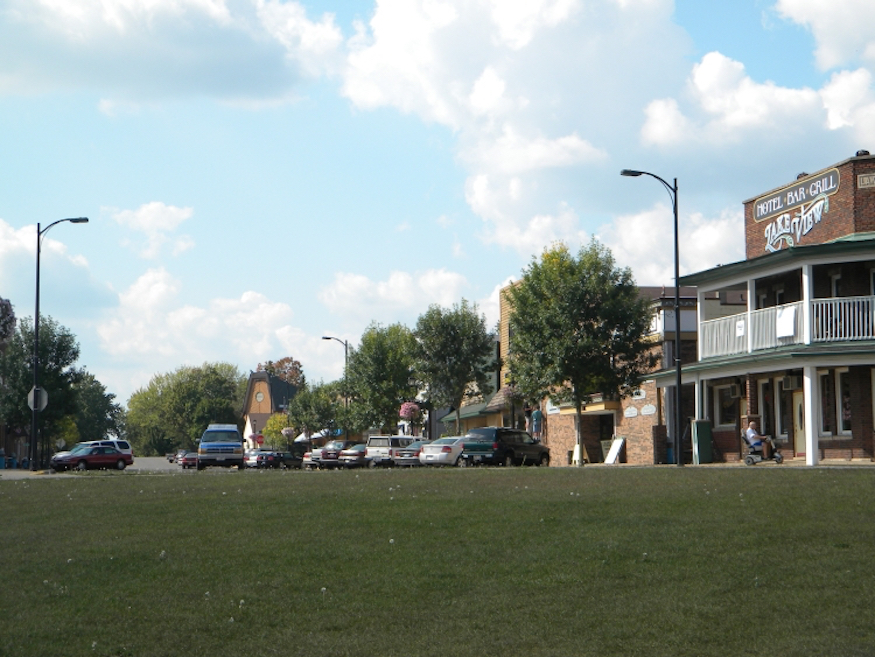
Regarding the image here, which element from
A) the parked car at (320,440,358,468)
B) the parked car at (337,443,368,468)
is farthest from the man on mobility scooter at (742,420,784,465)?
the parked car at (320,440,358,468)

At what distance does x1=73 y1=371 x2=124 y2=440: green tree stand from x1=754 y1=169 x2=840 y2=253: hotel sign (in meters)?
125

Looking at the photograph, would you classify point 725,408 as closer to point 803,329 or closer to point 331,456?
point 803,329

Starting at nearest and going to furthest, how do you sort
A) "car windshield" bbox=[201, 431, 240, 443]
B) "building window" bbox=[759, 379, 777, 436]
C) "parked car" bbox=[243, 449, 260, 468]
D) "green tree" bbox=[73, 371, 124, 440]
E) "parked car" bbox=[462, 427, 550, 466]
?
"building window" bbox=[759, 379, 777, 436] < "parked car" bbox=[462, 427, 550, 466] < "car windshield" bbox=[201, 431, 240, 443] < "parked car" bbox=[243, 449, 260, 468] < "green tree" bbox=[73, 371, 124, 440]

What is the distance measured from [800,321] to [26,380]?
4502 centimetres

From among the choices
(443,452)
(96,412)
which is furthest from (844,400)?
(96,412)

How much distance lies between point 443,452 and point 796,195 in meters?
15.6

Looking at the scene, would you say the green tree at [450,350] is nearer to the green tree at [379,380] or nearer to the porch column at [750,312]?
the green tree at [379,380]

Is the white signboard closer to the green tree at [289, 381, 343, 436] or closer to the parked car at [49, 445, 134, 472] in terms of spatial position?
the parked car at [49, 445, 134, 472]

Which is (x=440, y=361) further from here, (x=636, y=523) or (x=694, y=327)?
(x=636, y=523)

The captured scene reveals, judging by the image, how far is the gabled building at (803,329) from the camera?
29062 mm

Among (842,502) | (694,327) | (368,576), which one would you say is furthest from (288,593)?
(694,327)

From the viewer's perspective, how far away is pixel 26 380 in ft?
197

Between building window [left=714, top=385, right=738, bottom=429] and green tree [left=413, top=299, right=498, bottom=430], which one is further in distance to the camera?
green tree [left=413, top=299, right=498, bottom=430]

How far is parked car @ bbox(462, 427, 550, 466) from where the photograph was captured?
3825 cm
